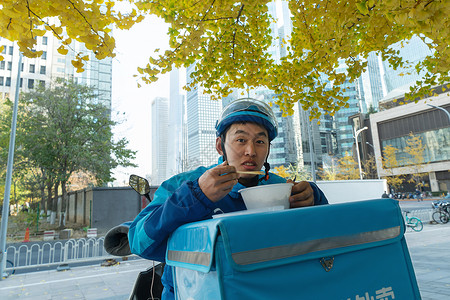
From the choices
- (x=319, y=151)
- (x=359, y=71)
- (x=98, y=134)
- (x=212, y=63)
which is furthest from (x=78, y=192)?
(x=319, y=151)

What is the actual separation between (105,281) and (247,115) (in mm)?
7123

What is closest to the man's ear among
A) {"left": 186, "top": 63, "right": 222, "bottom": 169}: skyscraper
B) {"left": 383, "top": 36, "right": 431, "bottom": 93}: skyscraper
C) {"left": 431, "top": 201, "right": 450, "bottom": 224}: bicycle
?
{"left": 383, "top": 36, "right": 431, "bottom": 93}: skyscraper

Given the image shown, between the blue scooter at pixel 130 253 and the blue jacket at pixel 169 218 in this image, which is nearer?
the blue jacket at pixel 169 218

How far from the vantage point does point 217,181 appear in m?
1.06

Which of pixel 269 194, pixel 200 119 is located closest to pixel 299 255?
pixel 269 194

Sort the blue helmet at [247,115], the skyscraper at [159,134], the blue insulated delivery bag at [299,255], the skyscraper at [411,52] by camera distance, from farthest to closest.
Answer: the skyscraper at [159,134]
the skyscraper at [411,52]
the blue helmet at [247,115]
the blue insulated delivery bag at [299,255]

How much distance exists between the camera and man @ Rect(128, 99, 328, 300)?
1.06m

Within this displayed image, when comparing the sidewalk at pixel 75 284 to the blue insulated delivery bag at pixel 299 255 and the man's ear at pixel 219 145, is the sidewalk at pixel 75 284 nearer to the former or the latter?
the man's ear at pixel 219 145

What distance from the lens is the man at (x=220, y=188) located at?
1063 mm

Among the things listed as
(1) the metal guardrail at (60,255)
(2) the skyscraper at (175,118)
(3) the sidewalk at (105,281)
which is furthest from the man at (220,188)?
(2) the skyscraper at (175,118)

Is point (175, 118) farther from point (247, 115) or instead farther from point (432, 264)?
point (247, 115)

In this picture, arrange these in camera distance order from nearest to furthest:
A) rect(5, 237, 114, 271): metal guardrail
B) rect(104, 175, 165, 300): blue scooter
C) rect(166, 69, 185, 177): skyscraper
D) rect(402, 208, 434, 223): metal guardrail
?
rect(104, 175, 165, 300): blue scooter, rect(5, 237, 114, 271): metal guardrail, rect(402, 208, 434, 223): metal guardrail, rect(166, 69, 185, 177): skyscraper

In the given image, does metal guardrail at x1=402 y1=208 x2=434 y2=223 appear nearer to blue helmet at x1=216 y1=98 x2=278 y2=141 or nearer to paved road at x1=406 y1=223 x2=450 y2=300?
paved road at x1=406 y1=223 x2=450 y2=300

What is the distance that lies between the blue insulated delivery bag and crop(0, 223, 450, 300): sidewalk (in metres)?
4.65
